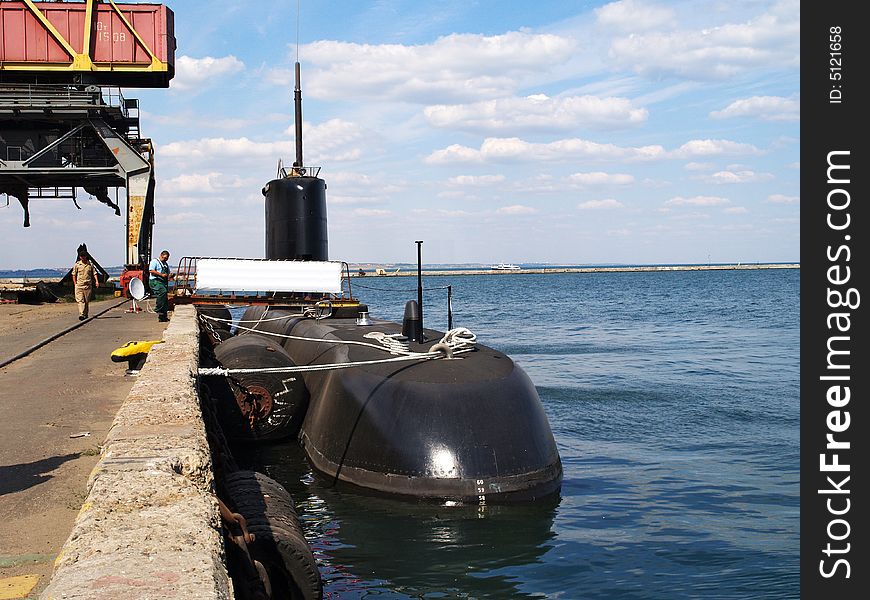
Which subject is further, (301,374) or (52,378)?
(301,374)

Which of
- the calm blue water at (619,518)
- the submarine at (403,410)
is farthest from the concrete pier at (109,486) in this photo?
the calm blue water at (619,518)

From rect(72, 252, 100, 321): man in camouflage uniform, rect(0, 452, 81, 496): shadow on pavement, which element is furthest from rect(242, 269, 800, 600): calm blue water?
rect(72, 252, 100, 321): man in camouflage uniform

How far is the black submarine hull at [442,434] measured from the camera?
8508 millimetres

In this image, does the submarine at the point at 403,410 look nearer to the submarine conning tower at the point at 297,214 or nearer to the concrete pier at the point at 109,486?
the concrete pier at the point at 109,486

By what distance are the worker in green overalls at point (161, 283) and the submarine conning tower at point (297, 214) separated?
262cm

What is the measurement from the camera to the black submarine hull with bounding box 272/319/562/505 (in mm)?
8508

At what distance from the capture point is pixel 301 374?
41.8 feet

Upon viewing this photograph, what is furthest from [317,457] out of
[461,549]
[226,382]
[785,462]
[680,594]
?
[785,462]

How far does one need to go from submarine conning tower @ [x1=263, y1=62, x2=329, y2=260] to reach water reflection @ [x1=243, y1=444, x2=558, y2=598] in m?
10.4

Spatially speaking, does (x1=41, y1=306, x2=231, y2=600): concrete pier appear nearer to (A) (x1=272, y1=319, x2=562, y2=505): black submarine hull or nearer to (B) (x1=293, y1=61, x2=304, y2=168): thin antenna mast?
(A) (x1=272, y1=319, x2=562, y2=505): black submarine hull

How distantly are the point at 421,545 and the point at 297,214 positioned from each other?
1212cm
